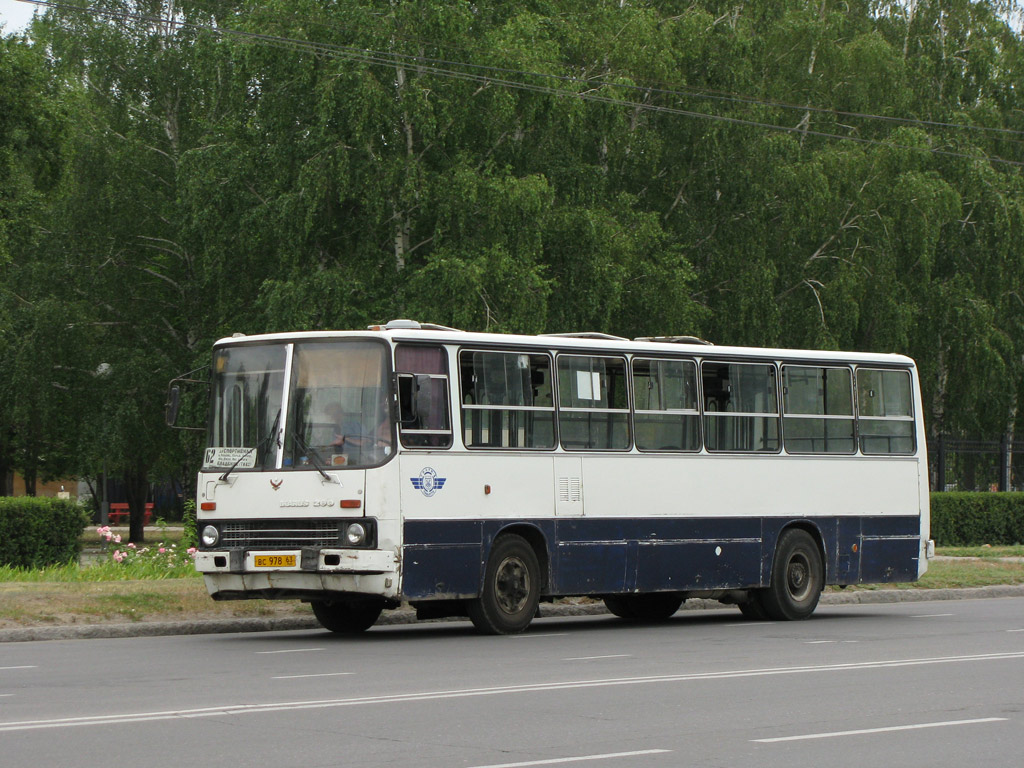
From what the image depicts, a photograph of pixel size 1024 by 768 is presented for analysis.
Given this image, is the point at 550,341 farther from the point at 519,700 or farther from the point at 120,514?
the point at 120,514

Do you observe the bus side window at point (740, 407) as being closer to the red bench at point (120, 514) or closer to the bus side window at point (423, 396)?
the bus side window at point (423, 396)

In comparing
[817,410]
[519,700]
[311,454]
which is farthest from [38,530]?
[519,700]

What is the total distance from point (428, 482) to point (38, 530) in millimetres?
12718

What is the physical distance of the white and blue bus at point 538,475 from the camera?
16.7 metres

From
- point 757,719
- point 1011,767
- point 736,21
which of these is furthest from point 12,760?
point 736,21

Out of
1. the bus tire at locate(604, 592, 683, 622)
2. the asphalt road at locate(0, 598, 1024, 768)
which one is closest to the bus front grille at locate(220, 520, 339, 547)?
the asphalt road at locate(0, 598, 1024, 768)

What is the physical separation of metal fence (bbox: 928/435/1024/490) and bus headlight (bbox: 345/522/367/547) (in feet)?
88.6

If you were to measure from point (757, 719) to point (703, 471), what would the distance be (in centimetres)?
921

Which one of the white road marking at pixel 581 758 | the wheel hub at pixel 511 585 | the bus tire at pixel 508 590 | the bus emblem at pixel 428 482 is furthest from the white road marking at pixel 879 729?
the wheel hub at pixel 511 585

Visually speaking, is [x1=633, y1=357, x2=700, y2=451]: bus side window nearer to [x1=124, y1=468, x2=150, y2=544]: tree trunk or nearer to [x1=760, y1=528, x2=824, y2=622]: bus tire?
[x1=760, y1=528, x2=824, y2=622]: bus tire

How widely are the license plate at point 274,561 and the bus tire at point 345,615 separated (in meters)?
1.58

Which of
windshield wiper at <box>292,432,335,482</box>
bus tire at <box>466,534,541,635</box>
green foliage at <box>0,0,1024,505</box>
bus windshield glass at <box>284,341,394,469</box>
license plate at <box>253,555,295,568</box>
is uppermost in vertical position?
green foliage at <box>0,0,1024,505</box>

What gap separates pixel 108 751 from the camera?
29.7 feet

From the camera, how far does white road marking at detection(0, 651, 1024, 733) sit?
10383 mm
